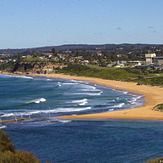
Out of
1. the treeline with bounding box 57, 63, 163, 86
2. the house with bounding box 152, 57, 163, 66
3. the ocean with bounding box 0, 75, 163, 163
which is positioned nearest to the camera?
the ocean with bounding box 0, 75, 163, 163

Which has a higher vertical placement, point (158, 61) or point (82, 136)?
point (158, 61)

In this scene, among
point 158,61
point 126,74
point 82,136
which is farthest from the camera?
point 158,61

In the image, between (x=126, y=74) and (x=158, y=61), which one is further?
(x=158, y=61)

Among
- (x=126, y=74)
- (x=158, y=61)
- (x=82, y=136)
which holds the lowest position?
(x=82, y=136)

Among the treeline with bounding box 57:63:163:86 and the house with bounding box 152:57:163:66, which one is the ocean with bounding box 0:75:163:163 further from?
the house with bounding box 152:57:163:66

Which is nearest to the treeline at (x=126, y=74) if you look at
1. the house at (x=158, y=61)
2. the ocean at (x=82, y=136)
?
the house at (x=158, y=61)

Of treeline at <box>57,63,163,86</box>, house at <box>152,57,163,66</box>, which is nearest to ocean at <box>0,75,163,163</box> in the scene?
treeline at <box>57,63,163,86</box>

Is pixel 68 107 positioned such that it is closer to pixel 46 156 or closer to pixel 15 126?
pixel 15 126

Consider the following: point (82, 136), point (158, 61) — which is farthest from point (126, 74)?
point (82, 136)

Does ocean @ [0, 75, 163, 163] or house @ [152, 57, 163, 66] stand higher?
house @ [152, 57, 163, 66]

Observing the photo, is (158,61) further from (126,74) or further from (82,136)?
(82,136)

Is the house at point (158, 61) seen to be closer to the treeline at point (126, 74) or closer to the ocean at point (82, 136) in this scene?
the treeline at point (126, 74)

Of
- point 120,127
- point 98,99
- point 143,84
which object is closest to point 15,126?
point 120,127
